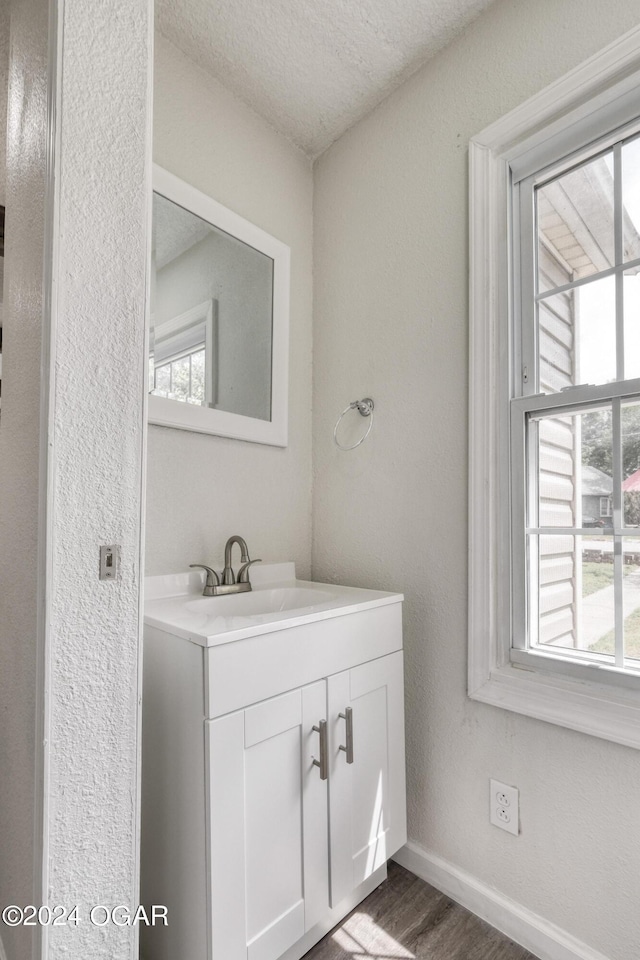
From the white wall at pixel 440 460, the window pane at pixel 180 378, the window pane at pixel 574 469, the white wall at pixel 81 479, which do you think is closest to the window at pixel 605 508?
the window pane at pixel 574 469

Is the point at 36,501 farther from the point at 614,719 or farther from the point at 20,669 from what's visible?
the point at 614,719

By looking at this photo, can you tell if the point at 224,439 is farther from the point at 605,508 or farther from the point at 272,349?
the point at 605,508

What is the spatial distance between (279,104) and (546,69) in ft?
2.98

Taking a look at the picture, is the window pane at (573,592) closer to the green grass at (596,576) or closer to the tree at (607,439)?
the green grass at (596,576)

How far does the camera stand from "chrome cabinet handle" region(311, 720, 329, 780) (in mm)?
1172

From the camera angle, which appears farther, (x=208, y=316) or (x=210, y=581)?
(x=208, y=316)

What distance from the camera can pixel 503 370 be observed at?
1387mm

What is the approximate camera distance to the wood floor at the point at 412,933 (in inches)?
47.0

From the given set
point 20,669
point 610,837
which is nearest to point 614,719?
point 610,837

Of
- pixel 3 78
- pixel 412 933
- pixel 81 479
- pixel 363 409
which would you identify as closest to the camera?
pixel 81 479

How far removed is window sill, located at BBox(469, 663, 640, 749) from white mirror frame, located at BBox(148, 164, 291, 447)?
1.04m

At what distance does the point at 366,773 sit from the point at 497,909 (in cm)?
47

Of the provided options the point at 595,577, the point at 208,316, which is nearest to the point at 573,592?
the point at 595,577

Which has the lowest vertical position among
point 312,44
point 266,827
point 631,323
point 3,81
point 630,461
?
point 266,827
